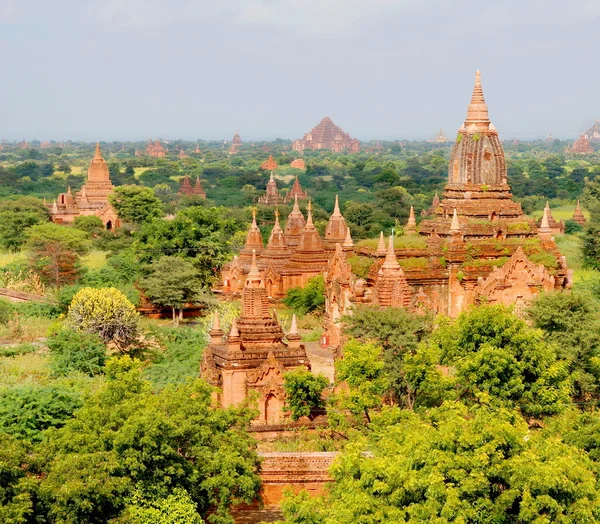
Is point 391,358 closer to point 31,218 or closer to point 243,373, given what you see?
point 243,373

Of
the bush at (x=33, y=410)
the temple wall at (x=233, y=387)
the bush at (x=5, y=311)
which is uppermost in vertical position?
the bush at (x=33, y=410)

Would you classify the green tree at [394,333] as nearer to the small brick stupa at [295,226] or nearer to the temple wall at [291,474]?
the temple wall at [291,474]

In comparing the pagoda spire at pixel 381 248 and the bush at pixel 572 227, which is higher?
the pagoda spire at pixel 381 248

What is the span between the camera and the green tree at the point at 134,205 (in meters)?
77.4

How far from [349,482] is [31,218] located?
5446 cm

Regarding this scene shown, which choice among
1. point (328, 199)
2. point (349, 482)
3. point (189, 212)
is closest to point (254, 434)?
point (349, 482)

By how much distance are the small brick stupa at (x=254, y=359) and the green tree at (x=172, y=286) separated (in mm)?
14721

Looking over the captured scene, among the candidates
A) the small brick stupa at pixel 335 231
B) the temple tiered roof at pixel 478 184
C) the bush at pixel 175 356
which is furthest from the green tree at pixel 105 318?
the small brick stupa at pixel 335 231

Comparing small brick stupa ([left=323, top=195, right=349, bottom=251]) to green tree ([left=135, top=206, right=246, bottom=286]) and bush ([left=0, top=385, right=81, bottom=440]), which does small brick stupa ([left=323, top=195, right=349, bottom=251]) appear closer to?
green tree ([left=135, top=206, right=246, bottom=286])

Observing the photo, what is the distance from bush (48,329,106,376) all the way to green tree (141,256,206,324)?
1060 centimetres

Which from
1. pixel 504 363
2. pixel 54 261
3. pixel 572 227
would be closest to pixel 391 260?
pixel 504 363

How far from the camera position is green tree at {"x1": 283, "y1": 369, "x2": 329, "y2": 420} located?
1067 inches

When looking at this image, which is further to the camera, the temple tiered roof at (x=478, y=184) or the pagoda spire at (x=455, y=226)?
the temple tiered roof at (x=478, y=184)

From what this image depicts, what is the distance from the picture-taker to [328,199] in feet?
412
